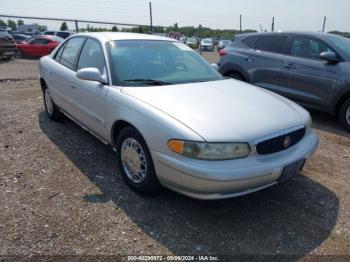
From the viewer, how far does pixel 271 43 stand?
282 inches

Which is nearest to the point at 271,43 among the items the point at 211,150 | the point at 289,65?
the point at 289,65

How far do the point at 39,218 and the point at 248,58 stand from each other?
548cm

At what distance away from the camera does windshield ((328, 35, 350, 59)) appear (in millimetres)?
6211

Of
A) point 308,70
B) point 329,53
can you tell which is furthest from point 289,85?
point 329,53

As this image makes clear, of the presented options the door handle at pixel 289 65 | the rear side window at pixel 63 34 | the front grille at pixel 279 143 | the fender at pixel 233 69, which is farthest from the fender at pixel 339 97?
the rear side window at pixel 63 34

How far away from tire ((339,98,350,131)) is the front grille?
2.99 m

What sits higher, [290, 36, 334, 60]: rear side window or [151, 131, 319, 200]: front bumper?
[290, 36, 334, 60]: rear side window

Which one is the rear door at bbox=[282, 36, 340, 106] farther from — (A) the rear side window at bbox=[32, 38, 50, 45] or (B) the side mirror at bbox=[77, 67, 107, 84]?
(A) the rear side window at bbox=[32, 38, 50, 45]

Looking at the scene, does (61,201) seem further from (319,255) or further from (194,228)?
(319,255)

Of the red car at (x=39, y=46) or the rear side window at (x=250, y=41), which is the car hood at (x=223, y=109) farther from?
the red car at (x=39, y=46)

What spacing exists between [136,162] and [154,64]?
124cm

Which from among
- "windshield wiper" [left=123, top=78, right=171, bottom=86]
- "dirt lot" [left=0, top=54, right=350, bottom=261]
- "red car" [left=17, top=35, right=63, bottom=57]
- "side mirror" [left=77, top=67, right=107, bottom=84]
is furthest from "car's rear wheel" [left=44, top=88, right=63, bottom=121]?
"red car" [left=17, top=35, right=63, bottom=57]

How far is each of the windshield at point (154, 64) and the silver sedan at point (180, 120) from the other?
11mm

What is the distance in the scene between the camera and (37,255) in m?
2.77
